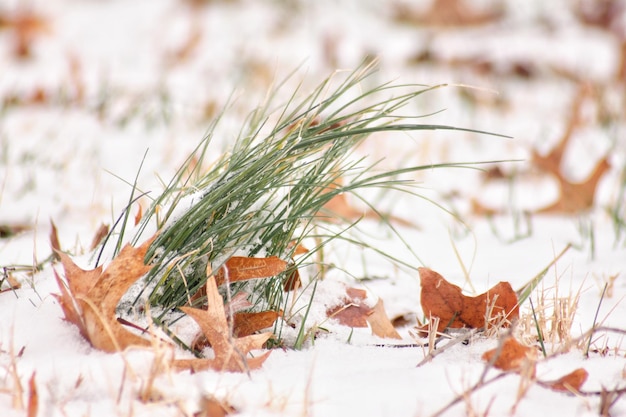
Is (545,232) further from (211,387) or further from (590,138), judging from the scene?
(590,138)

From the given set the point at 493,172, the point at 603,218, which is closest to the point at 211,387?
the point at 603,218

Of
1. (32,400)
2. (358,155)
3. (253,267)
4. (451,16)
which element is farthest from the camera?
(451,16)

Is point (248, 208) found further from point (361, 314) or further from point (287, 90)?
point (287, 90)

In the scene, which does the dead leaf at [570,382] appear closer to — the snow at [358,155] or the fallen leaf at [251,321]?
the snow at [358,155]

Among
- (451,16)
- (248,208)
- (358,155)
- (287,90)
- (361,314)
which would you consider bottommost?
(361,314)

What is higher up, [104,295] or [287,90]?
[287,90]

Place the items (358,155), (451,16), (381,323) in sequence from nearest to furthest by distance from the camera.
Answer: (381,323), (358,155), (451,16)

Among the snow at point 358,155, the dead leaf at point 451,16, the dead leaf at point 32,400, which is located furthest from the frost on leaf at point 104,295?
the dead leaf at point 451,16

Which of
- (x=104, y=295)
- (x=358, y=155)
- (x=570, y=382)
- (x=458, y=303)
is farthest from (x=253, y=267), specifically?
(x=358, y=155)
